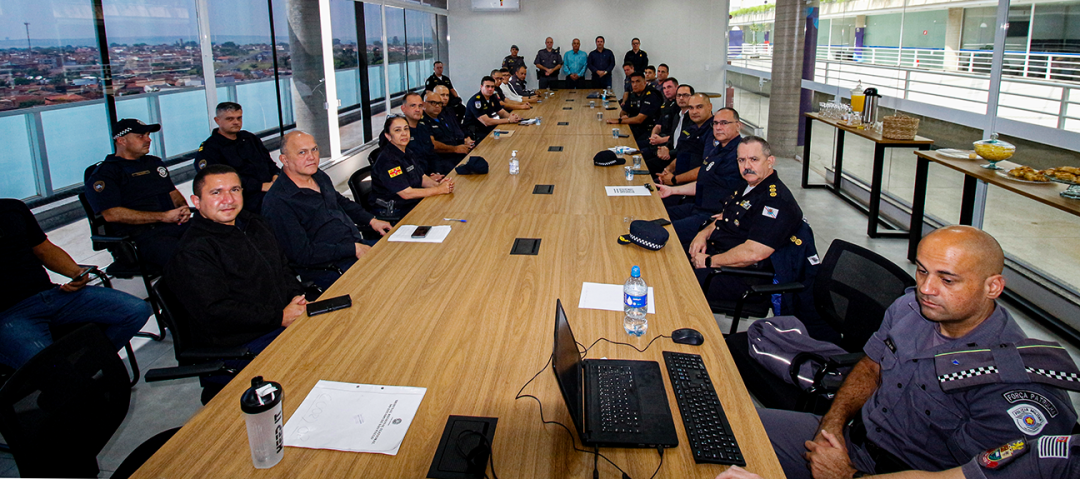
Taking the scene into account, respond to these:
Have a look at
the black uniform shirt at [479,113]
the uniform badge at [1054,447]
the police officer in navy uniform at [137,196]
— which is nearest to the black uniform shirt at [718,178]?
the uniform badge at [1054,447]

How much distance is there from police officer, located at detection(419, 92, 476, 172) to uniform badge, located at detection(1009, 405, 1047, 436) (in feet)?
17.3

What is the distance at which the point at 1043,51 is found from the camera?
164 inches

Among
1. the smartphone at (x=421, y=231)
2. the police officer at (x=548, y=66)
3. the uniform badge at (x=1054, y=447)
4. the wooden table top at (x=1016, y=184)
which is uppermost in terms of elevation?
the police officer at (x=548, y=66)

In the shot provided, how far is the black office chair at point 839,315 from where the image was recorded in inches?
90.5

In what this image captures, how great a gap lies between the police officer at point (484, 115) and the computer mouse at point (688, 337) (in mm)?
6363

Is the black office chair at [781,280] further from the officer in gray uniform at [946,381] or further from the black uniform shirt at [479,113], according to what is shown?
the black uniform shirt at [479,113]

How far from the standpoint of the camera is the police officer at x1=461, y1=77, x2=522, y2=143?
831 centimetres

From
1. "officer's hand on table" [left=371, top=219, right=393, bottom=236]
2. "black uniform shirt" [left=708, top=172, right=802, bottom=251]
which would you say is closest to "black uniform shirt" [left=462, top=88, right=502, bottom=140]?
"officer's hand on table" [left=371, top=219, right=393, bottom=236]

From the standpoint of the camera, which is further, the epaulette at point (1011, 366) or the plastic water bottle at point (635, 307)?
the plastic water bottle at point (635, 307)

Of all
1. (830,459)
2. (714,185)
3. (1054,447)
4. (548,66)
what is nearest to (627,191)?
(714,185)

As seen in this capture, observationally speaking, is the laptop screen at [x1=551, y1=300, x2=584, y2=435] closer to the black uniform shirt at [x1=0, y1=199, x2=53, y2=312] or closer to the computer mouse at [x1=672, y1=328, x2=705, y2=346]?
the computer mouse at [x1=672, y1=328, x2=705, y2=346]

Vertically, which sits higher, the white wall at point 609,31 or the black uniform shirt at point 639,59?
the white wall at point 609,31

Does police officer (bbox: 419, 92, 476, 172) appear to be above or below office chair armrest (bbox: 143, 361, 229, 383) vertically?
above

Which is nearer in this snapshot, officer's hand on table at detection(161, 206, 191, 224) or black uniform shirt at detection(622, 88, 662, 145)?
officer's hand on table at detection(161, 206, 191, 224)
